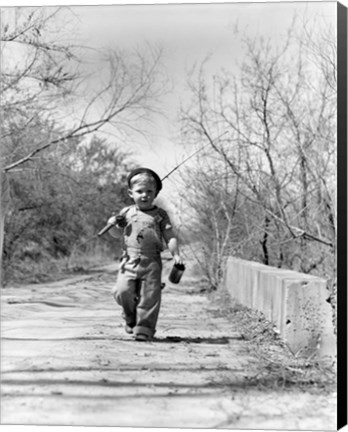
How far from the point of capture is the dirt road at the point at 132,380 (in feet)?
15.5

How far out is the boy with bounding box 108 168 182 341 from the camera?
555cm

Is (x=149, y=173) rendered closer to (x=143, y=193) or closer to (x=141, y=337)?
(x=143, y=193)

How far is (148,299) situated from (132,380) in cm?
73

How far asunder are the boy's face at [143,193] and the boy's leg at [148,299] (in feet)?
1.25

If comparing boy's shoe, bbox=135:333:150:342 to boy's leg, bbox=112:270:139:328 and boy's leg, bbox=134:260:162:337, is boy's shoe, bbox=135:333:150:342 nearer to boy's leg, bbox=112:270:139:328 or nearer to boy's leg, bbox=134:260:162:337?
boy's leg, bbox=134:260:162:337

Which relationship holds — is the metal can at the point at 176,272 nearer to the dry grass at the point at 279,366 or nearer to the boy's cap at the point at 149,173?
the boy's cap at the point at 149,173

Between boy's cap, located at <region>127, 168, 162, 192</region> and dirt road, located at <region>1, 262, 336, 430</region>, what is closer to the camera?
dirt road, located at <region>1, 262, 336, 430</region>

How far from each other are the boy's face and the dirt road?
0.90m

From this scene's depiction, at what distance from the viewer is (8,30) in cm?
582

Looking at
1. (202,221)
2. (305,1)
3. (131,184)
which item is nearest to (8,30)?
(131,184)

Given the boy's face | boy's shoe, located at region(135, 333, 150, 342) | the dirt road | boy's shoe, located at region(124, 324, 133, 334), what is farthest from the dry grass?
the boy's face

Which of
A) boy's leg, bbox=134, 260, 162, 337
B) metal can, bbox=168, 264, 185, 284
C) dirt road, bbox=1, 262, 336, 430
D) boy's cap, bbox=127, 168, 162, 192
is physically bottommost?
dirt road, bbox=1, 262, 336, 430

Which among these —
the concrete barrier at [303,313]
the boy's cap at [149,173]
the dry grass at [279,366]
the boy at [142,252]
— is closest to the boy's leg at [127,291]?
the boy at [142,252]

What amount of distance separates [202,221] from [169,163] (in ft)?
9.68
